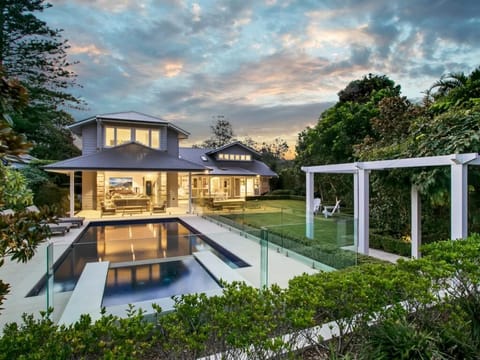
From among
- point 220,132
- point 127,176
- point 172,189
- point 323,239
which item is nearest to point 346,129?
point 323,239

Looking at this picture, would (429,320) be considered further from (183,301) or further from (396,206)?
(396,206)

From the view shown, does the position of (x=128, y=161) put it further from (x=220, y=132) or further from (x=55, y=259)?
(x=220, y=132)

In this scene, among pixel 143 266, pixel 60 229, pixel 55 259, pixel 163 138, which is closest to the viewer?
pixel 55 259

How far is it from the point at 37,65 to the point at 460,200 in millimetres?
28090

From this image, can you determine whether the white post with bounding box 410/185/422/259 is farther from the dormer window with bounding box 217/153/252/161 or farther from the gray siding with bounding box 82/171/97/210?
the dormer window with bounding box 217/153/252/161

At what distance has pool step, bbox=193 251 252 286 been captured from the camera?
21.5 feet

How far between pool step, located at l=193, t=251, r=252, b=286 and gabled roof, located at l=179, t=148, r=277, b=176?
655 inches

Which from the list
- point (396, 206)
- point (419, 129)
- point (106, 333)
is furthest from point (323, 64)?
point (106, 333)

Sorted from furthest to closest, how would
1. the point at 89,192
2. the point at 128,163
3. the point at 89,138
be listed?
1. the point at 89,192
2. the point at 89,138
3. the point at 128,163

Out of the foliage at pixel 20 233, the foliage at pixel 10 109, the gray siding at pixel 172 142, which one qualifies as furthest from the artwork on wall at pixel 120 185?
the foliage at pixel 10 109

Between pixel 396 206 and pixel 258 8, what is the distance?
9709mm

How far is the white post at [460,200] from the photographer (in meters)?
5.59

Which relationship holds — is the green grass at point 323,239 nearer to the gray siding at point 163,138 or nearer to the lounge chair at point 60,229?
the lounge chair at point 60,229

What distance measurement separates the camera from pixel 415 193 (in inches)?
299
